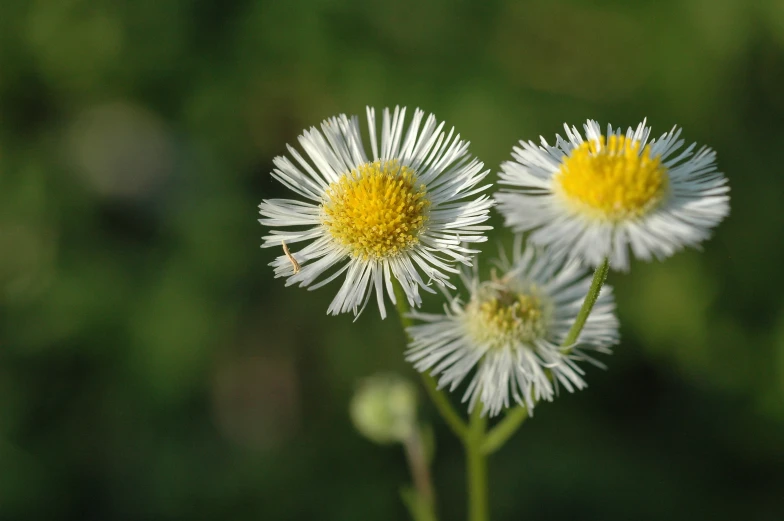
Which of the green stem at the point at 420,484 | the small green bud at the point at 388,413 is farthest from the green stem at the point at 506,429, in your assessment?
the small green bud at the point at 388,413

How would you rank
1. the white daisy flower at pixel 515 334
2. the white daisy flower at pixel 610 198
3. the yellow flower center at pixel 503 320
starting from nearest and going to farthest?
1. the white daisy flower at pixel 610 198
2. the white daisy flower at pixel 515 334
3. the yellow flower center at pixel 503 320

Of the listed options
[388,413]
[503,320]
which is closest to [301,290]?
[388,413]

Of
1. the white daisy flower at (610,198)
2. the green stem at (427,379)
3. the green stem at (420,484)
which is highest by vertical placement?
the white daisy flower at (610,198)

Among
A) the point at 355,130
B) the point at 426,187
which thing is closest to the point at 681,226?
the point at 426,187

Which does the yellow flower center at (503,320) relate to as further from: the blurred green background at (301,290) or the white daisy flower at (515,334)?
the blurred green background at (301,290)

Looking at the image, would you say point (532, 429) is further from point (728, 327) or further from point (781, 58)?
point (781, 58)

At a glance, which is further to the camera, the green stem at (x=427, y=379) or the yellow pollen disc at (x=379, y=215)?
the yellow pollen disc at (x=379, y=215)

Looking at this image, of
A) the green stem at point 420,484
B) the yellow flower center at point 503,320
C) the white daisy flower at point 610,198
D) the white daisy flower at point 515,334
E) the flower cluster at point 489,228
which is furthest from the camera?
the green stem at point 420,484
